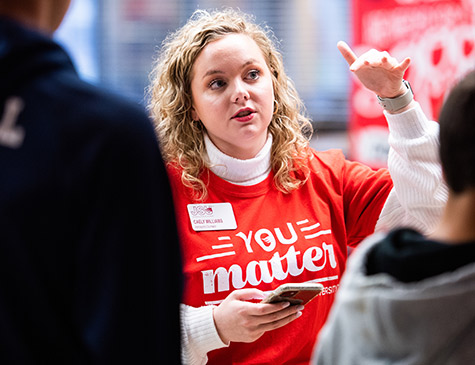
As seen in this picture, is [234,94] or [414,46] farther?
[414,46]

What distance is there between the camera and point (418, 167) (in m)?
1.90

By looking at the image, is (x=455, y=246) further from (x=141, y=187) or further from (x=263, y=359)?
(x=263, y=359)

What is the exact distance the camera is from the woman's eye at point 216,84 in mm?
2155

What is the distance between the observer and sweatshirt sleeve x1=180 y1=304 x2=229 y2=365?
187cm

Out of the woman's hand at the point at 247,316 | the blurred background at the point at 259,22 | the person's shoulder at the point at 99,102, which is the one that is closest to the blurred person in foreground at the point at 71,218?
the person's shoulder at the point at 99,102

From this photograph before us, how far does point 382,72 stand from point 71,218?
1.20m

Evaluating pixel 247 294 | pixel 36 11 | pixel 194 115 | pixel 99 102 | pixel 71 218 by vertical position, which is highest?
pixel 36 11

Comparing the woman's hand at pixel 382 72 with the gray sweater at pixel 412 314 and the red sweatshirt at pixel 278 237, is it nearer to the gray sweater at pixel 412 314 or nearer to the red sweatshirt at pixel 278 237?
the red sweatshirt at pixel 278 237

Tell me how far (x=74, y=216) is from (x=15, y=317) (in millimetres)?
174

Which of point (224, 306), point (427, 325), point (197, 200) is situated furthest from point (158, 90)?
point (427, 325)

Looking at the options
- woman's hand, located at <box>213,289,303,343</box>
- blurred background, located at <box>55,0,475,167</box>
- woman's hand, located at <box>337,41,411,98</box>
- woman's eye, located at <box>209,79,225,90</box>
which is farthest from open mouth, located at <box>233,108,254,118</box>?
blurred background, located at <box>55,0,475,167</box>

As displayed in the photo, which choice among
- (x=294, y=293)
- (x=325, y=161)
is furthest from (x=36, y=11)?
(x=325, y=161)

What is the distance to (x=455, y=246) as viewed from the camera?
98 centimetres

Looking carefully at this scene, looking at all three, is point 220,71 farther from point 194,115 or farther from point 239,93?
point 194,115
